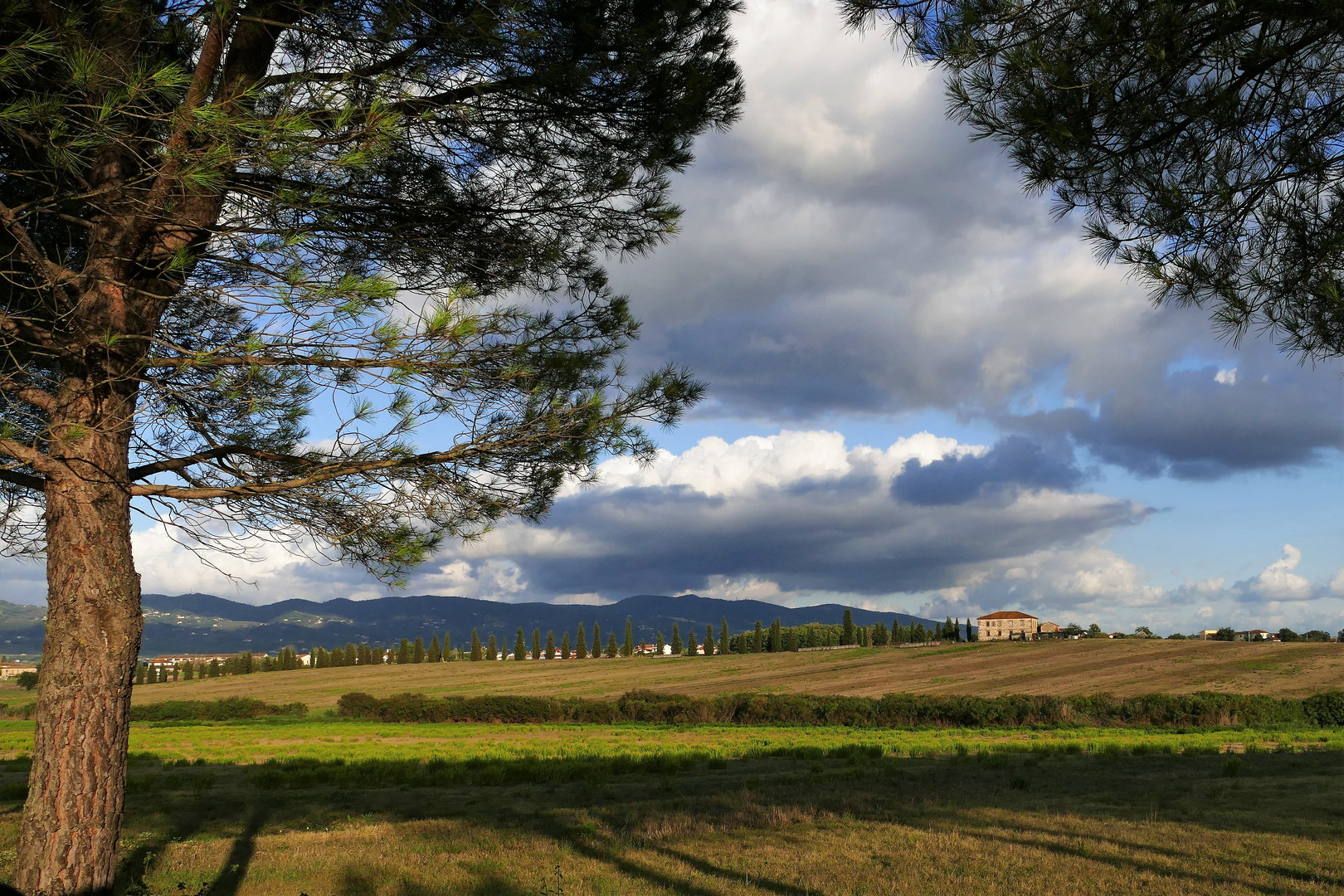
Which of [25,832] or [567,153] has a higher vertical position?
[567,153]

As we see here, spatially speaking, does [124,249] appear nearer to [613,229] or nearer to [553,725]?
[613,229]

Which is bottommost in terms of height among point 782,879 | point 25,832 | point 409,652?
point 409,652

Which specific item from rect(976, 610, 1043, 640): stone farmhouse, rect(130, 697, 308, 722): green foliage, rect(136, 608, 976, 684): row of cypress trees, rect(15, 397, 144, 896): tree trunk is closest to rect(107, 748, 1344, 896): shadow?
rect(15, 397, 144, 896): tree trunk

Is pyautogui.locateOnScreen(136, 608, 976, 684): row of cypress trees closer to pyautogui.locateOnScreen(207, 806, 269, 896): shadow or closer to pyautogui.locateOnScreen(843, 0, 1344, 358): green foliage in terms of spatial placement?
pyautogui.locateOnScreen(207, 806, 269, 896): shadow

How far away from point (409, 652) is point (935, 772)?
109 meters

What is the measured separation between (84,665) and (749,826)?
8055 millimetres

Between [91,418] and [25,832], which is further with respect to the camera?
[91,418]

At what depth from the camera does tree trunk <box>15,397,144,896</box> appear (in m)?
5.57

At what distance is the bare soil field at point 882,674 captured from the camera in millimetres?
53125

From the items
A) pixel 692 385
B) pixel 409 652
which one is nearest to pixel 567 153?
pixel 692 385

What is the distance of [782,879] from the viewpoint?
804 cm

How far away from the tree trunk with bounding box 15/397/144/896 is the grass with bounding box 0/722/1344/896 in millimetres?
1879

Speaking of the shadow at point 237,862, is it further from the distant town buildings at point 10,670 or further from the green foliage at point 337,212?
the distant town buildings at point 10,670

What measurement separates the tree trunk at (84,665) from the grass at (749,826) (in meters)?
1.88
